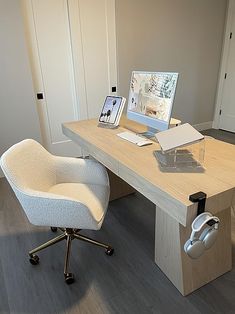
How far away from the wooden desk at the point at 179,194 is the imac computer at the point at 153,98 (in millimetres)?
193

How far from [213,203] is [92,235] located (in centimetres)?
118

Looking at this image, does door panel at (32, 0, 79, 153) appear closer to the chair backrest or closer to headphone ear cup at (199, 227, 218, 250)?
the chair backrest

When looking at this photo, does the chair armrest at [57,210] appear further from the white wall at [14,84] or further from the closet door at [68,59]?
the closet door at [68,59]

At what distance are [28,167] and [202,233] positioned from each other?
1.11 meters

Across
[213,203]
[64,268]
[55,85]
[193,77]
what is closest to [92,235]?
[64,268]

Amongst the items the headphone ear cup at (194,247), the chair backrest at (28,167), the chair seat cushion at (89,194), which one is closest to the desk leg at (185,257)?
the headphone ear cup at (194,247)

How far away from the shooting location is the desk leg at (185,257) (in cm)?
131

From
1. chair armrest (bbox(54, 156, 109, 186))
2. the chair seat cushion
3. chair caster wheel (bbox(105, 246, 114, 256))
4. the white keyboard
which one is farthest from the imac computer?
chair caster wheel (bbox(105, 246, 114, 256))

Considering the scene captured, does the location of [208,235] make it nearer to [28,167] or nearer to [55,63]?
[28,167]

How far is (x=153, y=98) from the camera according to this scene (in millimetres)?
1588

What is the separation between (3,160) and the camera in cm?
132

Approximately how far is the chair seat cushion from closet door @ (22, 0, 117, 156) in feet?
5.50

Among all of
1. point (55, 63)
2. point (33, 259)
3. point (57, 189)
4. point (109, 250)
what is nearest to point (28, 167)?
point (57, 189)

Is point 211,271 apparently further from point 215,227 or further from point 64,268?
point 64,268
